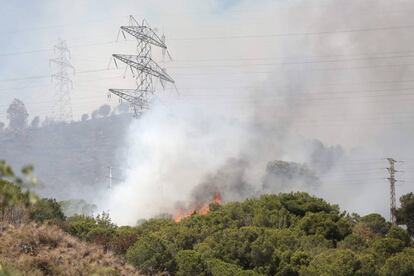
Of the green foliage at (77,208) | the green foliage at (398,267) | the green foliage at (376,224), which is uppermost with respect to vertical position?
the green foliage at (77,208)

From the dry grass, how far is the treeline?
1643mm

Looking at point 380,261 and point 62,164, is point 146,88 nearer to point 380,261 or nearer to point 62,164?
point 380,261

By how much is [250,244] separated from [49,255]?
49.6ft

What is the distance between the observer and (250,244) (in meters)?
36.7

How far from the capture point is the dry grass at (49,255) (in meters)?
23.0

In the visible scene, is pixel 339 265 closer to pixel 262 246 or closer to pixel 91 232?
pixel 262 246

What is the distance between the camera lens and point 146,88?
94938 mm

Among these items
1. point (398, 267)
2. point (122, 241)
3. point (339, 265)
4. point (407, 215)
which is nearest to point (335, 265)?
point (339, 265)

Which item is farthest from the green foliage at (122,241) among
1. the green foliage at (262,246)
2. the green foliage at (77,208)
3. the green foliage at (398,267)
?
the green foliage at (77,208)

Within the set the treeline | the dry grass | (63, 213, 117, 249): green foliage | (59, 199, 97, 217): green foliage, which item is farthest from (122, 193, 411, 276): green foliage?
(59, 199, 97, 217): green foliage

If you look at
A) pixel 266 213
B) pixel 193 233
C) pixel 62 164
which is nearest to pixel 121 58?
pixel 266 213

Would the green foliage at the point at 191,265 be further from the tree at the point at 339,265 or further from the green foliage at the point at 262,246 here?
the tree at the point at 339,265

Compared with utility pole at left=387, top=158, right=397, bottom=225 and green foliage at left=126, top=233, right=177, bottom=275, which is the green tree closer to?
green foliage at left=126, top=233, right=177, bottom=275

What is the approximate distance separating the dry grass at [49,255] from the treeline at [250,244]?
164cm
